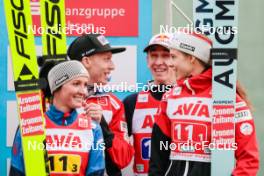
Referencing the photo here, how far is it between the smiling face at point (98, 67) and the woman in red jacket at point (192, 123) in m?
0.87

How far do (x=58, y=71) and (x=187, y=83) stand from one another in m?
0.95

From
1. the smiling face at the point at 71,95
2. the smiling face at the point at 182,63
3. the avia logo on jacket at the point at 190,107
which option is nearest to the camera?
the avia logo on jacket at the point at 190,107

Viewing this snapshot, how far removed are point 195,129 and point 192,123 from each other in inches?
1.7

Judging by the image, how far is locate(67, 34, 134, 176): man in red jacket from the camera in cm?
608

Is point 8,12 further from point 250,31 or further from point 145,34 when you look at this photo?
point 250,31

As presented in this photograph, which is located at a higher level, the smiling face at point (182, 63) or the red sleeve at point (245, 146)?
the smiling face at point (182, 63)

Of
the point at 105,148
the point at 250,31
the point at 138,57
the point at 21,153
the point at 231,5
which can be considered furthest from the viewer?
the point at 250,31

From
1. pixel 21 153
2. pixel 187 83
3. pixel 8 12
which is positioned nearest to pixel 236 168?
pixel 187 83

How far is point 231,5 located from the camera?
4.99m

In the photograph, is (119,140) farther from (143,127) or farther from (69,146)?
(69,146)

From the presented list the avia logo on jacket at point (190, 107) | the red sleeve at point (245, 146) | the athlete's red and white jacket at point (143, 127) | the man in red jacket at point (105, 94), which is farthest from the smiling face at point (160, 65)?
the red sleeve at point (245, 146)

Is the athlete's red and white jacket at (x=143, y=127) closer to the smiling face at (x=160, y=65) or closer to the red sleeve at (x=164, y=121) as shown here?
the smiling face at (x=160, y=65)

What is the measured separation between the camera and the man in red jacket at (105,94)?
→ 20.0 ft

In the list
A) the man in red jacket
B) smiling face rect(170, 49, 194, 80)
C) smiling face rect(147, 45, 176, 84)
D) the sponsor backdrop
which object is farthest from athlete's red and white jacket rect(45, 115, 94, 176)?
the sponsor backdrop
